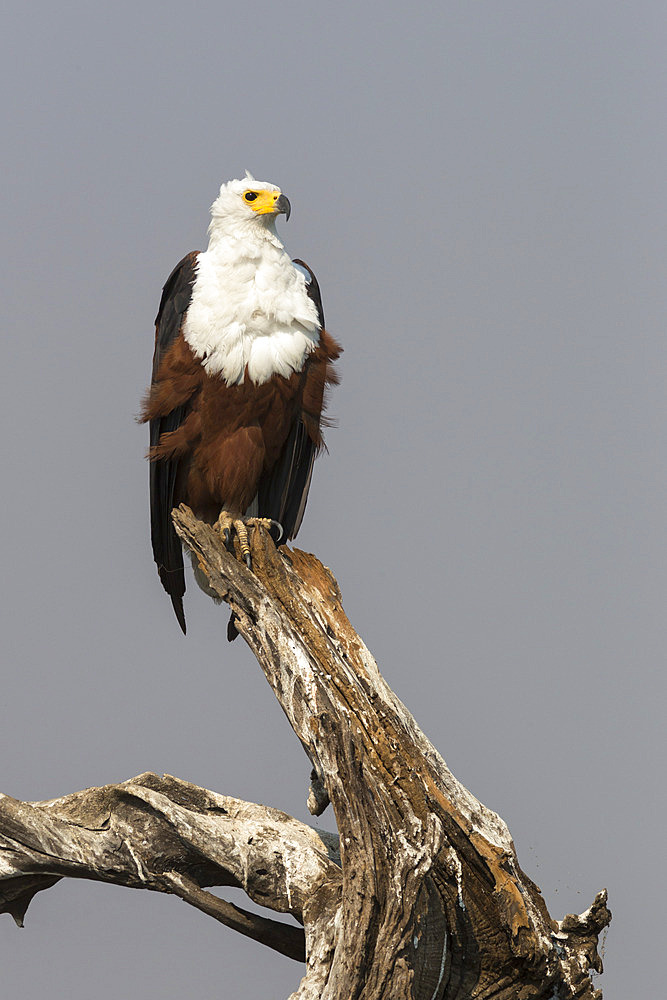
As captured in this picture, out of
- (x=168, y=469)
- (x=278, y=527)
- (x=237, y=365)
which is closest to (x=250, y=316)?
(x=237, y=365)

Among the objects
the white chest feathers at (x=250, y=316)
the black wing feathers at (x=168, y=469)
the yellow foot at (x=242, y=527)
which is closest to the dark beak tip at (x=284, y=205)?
the white chest feathers at (x=250, y=316)

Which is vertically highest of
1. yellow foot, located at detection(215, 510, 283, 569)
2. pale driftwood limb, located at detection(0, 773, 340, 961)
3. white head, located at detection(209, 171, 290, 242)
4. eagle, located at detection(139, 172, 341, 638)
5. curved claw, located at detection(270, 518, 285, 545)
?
white head, located at detection(209, 171, 290, 242)

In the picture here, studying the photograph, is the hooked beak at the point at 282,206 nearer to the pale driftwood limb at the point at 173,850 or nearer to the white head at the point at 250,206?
the white head at the point at 250,206

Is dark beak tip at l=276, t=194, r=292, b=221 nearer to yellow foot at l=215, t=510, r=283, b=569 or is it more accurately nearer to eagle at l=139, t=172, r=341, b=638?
eagle at l=139, t=172, r=341, b=638

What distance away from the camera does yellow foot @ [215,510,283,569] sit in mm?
4012

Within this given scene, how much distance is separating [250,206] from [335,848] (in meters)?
2.53

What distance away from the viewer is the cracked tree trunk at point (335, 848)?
10.1ft

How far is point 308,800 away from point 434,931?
0.92m

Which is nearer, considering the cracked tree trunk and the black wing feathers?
the cracked tree trunk

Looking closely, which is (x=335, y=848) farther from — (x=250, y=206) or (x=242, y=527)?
(x=250, y=206)

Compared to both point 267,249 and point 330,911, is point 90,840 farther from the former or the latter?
point 267,249

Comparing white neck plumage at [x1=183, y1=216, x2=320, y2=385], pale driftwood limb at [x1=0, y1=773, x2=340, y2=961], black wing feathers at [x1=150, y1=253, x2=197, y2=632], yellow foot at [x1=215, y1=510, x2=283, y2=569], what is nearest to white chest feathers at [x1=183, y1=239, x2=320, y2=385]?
white neck plumage at [x1=183, y1=216, x2=320, y2=385]

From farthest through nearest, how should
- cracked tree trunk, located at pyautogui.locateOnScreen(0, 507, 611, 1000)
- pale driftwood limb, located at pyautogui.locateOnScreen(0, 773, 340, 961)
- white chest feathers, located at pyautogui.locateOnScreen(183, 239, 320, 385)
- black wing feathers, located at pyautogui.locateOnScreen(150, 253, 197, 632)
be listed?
black wing feathers, located at pyautogui.locateOnScreen(150, 253, 197, 632)
white chest feathers, located at pyautogui.locateOnScreen(183, 239, 320, 385)
pale driftwood limb, located at pyautogui.locateOnScreen(0, 773, 340, 961)
cracked tree trunk, located at pyautogui.locateOnScreen(0, 507, 611, 1000)

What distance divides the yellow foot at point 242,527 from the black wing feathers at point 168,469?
0.89 ft
